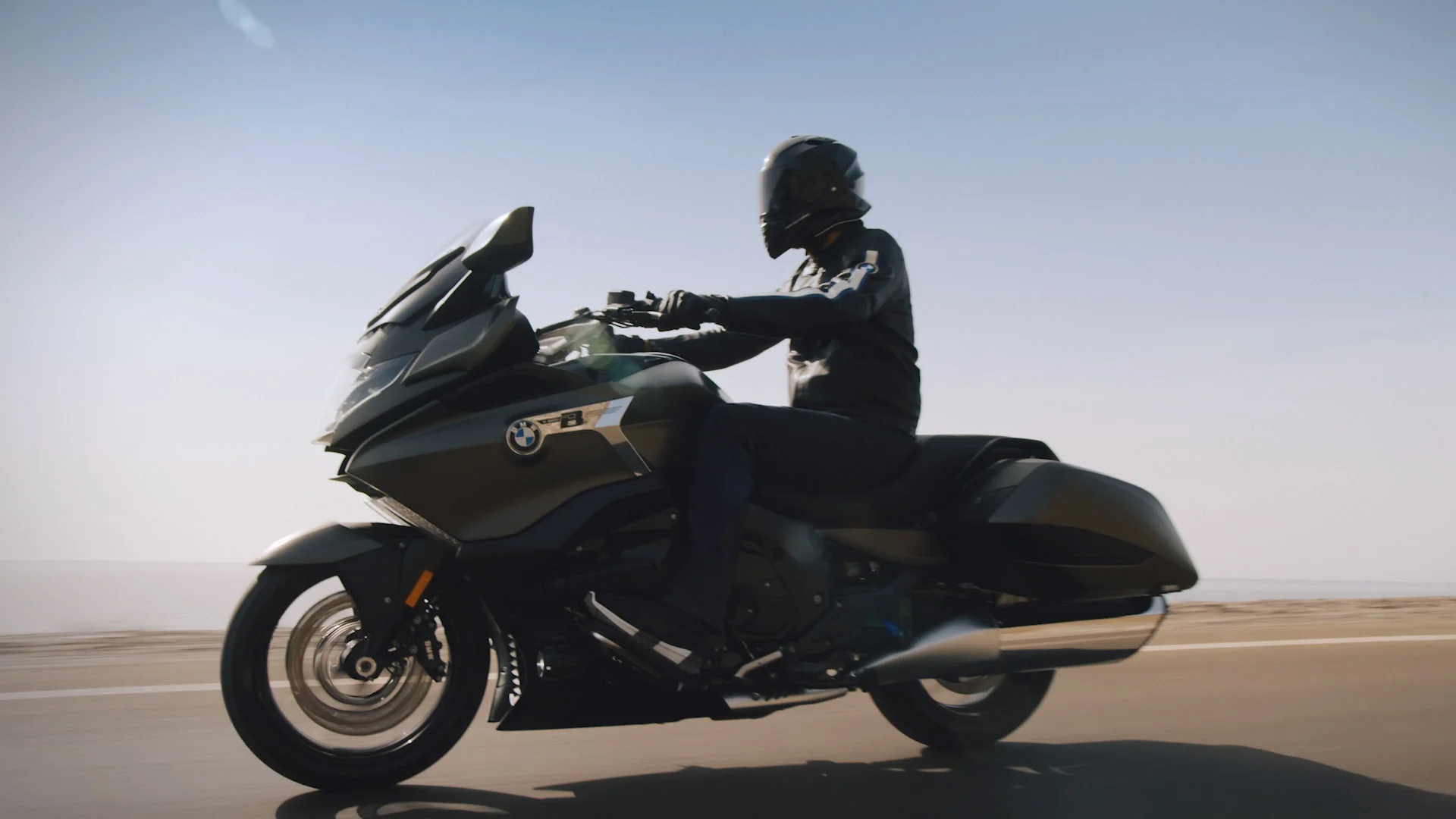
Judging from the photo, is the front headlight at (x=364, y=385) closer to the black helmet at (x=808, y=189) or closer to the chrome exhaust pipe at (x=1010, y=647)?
the black helmet at (x=808, y=189)

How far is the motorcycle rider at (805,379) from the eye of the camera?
3357mm

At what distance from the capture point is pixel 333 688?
10.8 ft

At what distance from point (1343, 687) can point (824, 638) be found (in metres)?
3.23

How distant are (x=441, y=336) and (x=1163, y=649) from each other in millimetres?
5082

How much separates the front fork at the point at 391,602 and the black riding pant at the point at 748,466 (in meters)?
0.67

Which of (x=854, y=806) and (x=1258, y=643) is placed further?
(x=1258, y=643)

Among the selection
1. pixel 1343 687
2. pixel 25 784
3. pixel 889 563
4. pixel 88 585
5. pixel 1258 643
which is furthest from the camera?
pixel 88 585

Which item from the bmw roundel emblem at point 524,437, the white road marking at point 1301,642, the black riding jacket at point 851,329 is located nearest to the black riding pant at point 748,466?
the black riding jacket at point 851,329

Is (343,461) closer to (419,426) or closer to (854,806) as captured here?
(419,426)

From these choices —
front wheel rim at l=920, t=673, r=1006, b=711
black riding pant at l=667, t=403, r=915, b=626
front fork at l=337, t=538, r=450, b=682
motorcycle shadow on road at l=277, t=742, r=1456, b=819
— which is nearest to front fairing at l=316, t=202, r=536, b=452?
front fork at l=337, t=538, r=450, b=682

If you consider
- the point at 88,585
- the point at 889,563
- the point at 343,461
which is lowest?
the point at 88,585

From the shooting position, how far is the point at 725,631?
11.4 ft

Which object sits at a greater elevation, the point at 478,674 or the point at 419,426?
the point at 419,426

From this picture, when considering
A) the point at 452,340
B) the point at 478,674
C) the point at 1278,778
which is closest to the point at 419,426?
the point at 452,340
